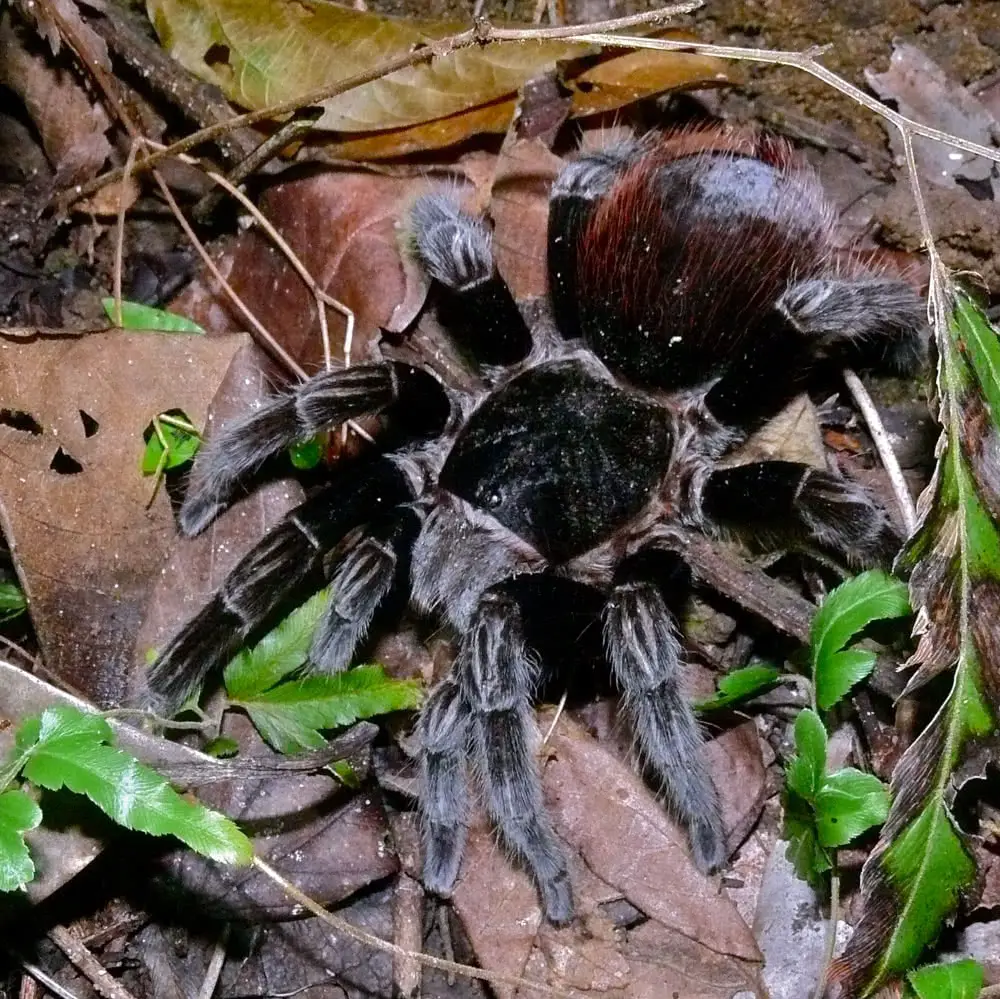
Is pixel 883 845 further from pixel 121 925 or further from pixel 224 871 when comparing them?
pixel 121 925

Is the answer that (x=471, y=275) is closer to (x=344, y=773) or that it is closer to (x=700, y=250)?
(x=700, y=250)

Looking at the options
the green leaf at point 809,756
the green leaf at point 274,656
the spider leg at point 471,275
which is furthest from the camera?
the spider leg at point 471,275

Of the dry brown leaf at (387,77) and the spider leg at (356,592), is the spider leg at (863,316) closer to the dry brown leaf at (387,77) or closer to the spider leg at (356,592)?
the dry brown leaf at (387,77)

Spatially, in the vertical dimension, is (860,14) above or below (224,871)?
above

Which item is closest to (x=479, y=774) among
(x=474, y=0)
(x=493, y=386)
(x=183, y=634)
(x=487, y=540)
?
(x=487, y=540)

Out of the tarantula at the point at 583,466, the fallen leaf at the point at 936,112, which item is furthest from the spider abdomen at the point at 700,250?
the fallen leaf at the point at 936,112
